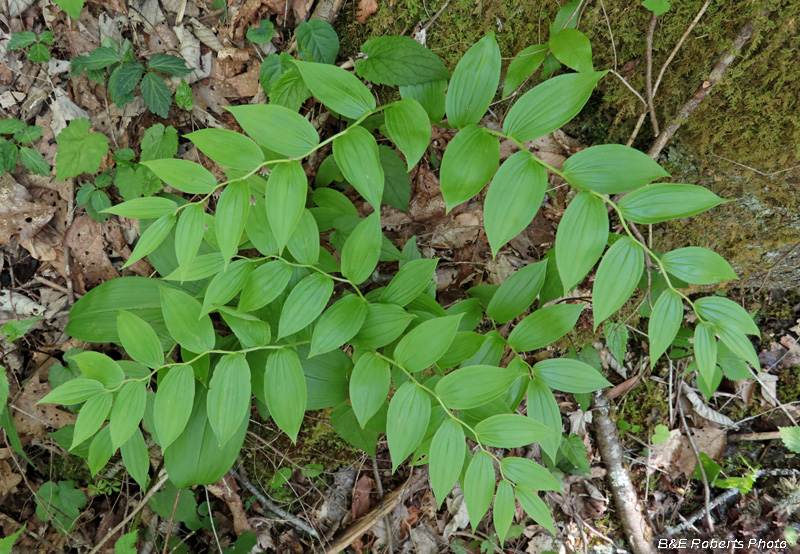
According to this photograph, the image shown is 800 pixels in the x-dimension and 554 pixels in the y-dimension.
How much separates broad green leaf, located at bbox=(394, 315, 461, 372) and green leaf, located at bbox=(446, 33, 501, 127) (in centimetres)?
63

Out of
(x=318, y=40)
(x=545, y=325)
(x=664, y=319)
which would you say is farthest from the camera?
(x=318, y=40)

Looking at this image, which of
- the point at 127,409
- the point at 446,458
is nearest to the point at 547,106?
the point at 446,458

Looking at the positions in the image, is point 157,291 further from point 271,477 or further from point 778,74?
point 778,74

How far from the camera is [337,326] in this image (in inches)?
58.9

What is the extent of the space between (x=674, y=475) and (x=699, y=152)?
1938mm

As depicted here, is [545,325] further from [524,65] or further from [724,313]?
[524,65]

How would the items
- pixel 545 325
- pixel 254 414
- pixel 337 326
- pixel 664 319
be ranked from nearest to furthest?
pixel 664 319
pixel 337 326
pixel 545 325
pixel 254 414

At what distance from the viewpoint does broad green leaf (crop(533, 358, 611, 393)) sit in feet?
5.11

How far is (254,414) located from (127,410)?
1064 mm

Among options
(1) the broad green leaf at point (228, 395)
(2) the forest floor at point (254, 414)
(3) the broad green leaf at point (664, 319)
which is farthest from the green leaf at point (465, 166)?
(2) the forest floor at point (254, 414)

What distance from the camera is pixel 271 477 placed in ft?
8.17

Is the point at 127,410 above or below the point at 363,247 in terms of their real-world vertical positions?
below

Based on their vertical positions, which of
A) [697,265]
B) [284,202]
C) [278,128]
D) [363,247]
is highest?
[697,265]

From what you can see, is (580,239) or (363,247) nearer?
(580,239)
